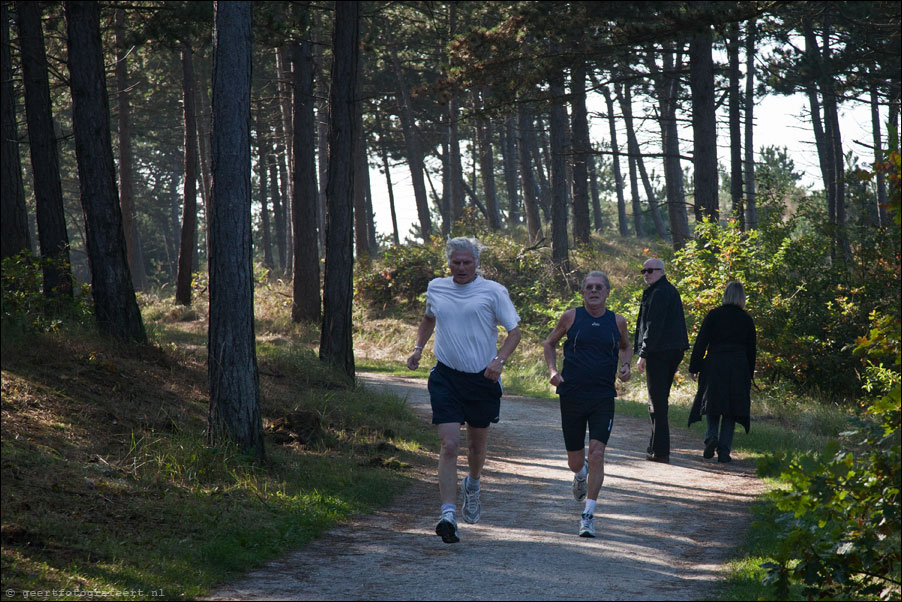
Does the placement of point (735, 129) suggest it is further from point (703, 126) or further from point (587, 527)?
point (587, 527)

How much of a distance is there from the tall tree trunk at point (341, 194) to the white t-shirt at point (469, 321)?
303 inches

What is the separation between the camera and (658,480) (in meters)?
9.32

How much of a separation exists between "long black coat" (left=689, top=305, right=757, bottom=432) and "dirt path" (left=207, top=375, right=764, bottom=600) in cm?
72

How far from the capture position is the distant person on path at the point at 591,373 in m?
6.86

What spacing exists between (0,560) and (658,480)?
6.45 metres

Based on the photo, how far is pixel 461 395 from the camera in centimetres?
665

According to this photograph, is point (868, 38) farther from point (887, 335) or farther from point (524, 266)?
point (887, 335)

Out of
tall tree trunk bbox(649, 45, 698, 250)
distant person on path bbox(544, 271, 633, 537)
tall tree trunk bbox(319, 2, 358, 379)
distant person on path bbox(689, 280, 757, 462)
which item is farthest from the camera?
tall tree trunk bbox(649, 45, 698, 250)

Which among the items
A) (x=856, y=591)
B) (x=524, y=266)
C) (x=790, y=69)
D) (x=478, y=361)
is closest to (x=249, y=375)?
(x=478, y=361)

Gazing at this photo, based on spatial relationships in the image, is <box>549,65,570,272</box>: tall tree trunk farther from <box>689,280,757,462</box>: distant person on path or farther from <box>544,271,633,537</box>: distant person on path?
<box>544,271,633,537</box>: distant person on path

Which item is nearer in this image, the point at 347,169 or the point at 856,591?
the point at 856,591

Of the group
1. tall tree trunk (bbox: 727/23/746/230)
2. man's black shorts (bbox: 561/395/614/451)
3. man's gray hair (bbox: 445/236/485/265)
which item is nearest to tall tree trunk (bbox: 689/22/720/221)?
tall tree trunk (bbox: 727/23/746/230)

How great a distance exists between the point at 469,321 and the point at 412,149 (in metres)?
30.3

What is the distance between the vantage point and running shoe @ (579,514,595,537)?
22.1ft
